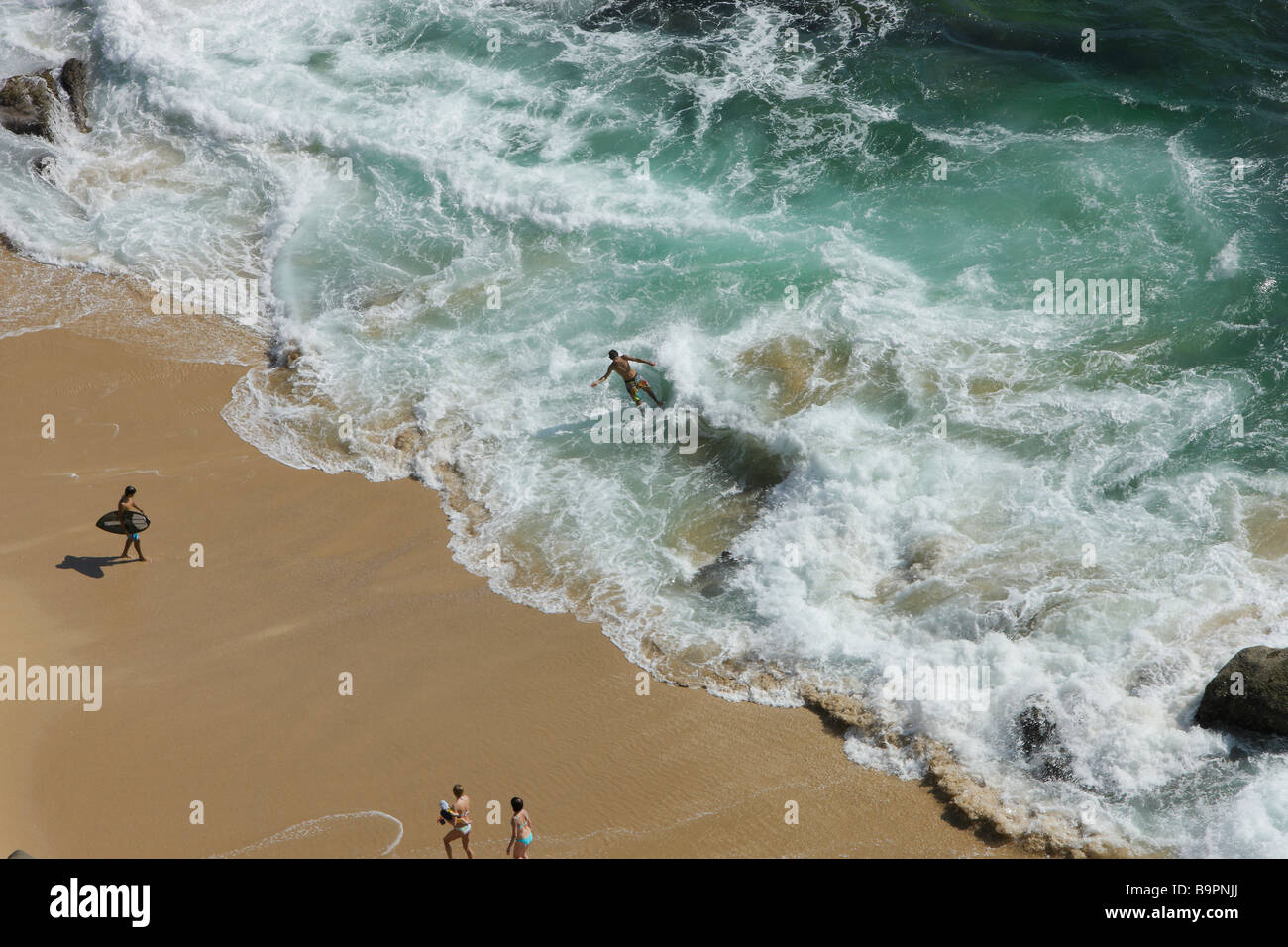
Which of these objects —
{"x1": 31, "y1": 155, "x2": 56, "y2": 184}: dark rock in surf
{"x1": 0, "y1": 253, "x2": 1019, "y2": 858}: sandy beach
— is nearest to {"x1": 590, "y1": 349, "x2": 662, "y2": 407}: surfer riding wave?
{"x1": 0, "y1": 253, "x2": 1019, "y2": 858}: sandy beach

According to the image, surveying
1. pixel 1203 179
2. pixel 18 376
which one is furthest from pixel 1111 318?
pixel 18 376

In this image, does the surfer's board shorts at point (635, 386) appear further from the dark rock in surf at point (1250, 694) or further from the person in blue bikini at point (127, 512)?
the dark rock in surf at point (1250, 694)

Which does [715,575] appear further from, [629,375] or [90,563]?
[90,563]

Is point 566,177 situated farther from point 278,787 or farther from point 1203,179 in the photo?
point 278,787

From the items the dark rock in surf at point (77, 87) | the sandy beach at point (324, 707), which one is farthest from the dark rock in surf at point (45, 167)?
the sandy beach at point (324, 707)

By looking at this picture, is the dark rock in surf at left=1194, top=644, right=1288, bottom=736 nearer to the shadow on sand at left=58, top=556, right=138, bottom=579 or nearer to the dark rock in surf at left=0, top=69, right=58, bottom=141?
Answer: the shadow on sand at left=58, top=556, right=138, bottom=579

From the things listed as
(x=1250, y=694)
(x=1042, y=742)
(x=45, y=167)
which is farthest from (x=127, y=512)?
(x=1250, y=694)
